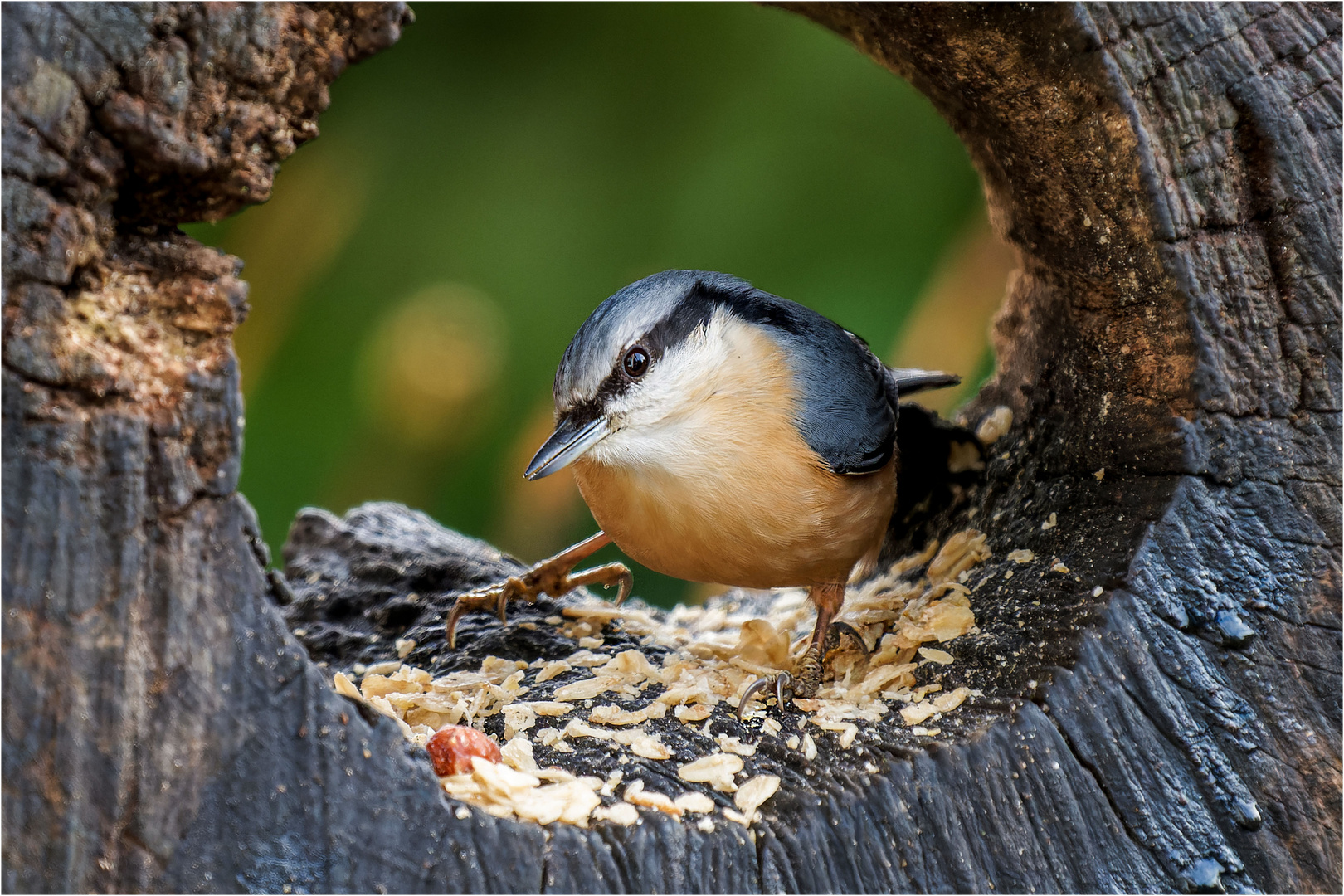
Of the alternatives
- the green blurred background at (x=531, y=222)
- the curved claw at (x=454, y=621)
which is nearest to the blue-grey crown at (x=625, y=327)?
the curved claw at (x=454, y=621)

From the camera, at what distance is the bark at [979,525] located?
1027 mm

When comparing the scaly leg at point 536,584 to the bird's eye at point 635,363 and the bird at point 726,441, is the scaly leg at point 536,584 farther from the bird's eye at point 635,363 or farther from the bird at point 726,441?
the bird's eye at point 635,363

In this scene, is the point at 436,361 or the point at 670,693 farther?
the point at 436,361

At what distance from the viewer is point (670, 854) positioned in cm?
123

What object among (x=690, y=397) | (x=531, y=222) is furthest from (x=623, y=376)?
(x=531, y=222)

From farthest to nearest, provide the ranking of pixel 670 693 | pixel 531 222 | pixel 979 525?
pixel 531 222 < pixel 979 525 < pixel 670 693

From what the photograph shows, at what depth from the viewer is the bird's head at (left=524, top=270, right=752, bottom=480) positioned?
171cm

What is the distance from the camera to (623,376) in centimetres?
174

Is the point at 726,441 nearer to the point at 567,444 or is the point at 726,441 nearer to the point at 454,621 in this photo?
the point at 567,444

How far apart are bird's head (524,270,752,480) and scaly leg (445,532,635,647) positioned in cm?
46

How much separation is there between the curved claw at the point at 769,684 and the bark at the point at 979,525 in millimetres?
171

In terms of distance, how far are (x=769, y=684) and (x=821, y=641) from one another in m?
0.28

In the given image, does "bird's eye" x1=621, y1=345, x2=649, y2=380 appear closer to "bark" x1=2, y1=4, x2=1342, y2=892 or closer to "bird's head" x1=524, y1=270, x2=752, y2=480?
"bird's head" x1=524, y1=270, x2=752, y2=480

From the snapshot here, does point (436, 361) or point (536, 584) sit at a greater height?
point (436, 361)
